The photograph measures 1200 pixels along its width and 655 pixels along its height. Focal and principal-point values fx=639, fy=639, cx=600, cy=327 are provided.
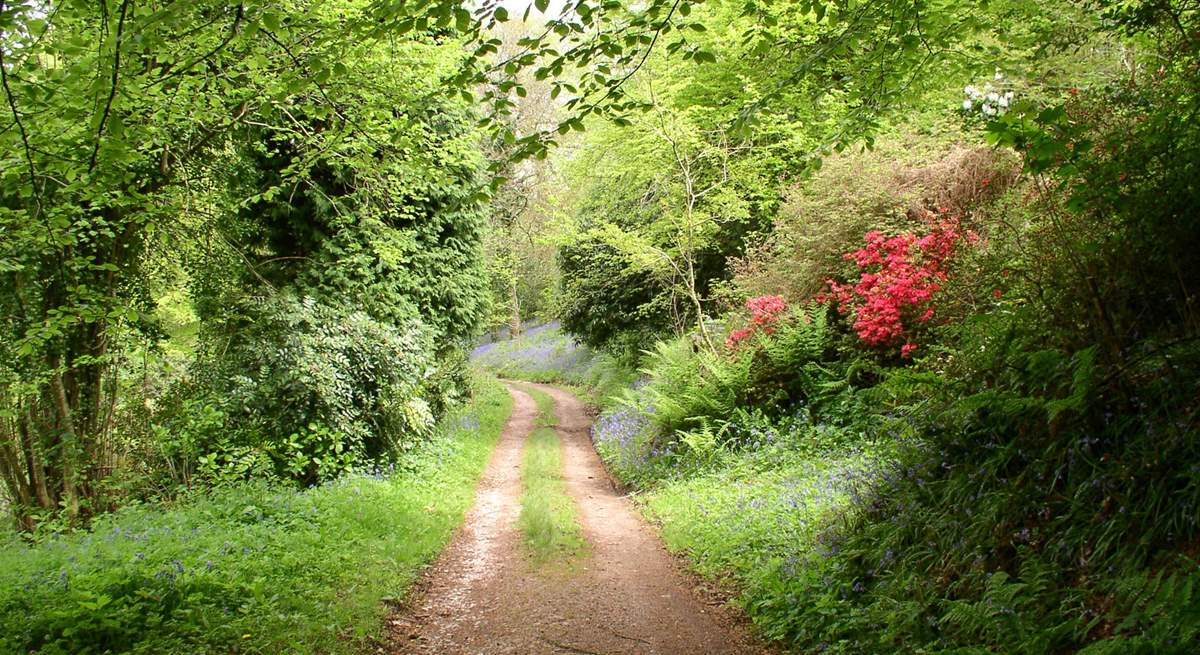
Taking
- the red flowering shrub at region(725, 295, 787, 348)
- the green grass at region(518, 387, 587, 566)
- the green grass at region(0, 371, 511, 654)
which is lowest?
the green grass at region(518, 387, 587, 566)

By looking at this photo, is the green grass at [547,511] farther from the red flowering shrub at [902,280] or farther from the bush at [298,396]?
the red flowering shrub at [902,280]

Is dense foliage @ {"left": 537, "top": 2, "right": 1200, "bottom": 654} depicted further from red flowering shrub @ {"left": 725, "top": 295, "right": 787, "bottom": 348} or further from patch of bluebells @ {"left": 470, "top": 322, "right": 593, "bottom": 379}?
patch of bluebells @ {"left": 470, "top": 322, "right": 593, "bottom": 379}

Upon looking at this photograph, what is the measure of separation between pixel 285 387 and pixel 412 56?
511 cm

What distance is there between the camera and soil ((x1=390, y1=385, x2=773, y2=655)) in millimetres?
5359

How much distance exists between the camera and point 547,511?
912 centimetres

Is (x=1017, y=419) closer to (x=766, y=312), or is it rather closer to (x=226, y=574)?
(x=226, y=574)

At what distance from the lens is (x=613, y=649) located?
527 cm

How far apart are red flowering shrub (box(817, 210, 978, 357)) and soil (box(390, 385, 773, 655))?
14.3 ft

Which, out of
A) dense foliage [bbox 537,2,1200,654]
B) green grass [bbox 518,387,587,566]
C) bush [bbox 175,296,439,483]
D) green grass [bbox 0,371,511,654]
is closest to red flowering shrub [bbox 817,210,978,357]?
dense foliage [bbox 537,2,1200,654]

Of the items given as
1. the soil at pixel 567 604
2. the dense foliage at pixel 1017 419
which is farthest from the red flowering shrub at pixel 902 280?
the soil at pixel 567 604

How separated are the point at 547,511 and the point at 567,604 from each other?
2935mm

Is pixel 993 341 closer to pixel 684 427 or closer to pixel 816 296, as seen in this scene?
pixel 816 296

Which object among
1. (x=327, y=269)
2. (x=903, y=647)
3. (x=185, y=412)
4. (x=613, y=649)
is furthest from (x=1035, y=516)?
(x=327, y=269)

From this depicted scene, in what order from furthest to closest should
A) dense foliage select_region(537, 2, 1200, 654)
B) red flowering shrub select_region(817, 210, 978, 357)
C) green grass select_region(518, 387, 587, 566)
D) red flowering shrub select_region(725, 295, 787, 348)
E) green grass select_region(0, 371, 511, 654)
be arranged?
red flowering shrub select_region(725, 295, 787, 348)
red flowering shrub select_region(817, 210, 978, 357)
green grass select_region(518, 387, 587, 566)
green grass select_region(0, 371, 511, 654)
dense foliage select_region(537, 2, 1200, 654)
